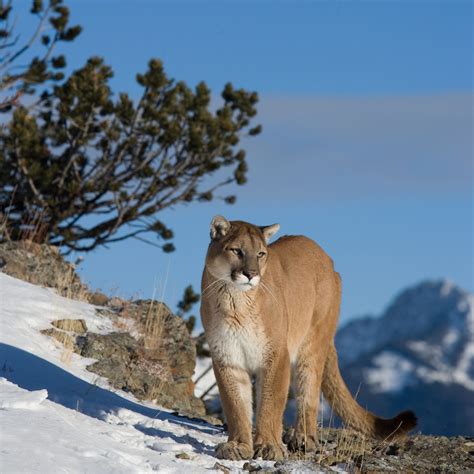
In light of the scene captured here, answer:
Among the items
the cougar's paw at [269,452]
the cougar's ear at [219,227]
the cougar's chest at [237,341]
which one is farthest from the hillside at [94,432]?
the cougar's ear at [219,227]

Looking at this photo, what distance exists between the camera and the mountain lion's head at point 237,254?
9.16m

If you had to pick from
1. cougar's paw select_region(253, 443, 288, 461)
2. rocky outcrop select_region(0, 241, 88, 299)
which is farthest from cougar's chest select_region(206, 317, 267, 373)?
rocky outcrop select_region(0, 241, 88, 299)

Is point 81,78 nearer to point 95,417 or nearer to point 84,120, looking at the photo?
point 84,120

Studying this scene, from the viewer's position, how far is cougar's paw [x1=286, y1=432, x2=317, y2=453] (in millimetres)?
9781

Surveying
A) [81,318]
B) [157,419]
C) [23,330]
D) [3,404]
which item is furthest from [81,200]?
[3,404]

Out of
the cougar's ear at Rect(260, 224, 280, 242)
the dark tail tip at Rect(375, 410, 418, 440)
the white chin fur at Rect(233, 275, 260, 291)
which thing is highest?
the cougar's ear at Rect(260, 224, 280, 242)

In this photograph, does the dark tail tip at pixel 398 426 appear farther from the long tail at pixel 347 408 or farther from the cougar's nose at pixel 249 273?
the cougar's nose at pixel 249 273

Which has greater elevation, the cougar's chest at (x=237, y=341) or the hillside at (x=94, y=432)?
the cougar's chest at (x=237, y=341)

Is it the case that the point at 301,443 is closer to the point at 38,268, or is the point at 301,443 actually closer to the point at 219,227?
the point at 219,227

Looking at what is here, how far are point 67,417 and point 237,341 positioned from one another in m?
1.63

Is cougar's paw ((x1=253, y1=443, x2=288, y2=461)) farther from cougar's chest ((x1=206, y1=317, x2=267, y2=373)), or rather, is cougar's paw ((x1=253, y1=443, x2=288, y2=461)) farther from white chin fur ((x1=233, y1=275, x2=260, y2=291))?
white chin fur ((x1=233, y1=275, x2=260, y2=291))

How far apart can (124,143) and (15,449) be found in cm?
1320

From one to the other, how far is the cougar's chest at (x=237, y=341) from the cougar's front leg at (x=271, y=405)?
0.14 metres

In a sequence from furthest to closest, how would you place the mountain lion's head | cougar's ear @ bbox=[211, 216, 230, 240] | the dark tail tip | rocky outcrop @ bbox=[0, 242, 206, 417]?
Answer: rocky outcrop @ bbox=[0, 242, 206, 417]
the dark tail tip
cougar's ear @ bbox=[211, 216, 230, 240]
the mountain lion's head
